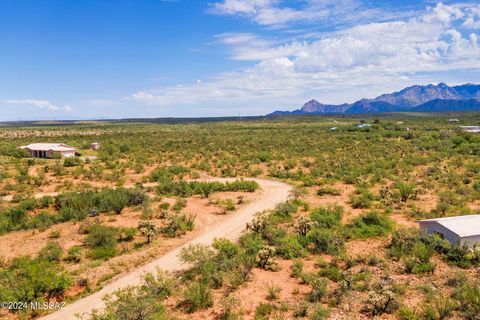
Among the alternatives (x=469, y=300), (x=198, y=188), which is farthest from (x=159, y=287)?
(x=198, y=188)

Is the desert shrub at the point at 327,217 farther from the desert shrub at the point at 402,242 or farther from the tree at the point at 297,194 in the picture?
the tree at the point at 297,194

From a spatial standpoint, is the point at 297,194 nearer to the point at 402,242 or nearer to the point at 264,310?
the point at 402,242

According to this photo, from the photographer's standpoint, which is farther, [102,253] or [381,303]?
[102,253]

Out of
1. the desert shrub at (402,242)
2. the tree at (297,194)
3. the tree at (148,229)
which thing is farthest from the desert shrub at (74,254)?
the tree at (297,194)

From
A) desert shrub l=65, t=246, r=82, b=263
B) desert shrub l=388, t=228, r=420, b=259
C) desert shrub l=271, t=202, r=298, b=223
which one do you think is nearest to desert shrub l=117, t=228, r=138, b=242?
desert shrub l=65, t=246, r=82, b=263

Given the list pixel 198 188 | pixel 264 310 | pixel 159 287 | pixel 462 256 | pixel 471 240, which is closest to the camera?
pixel 264 310

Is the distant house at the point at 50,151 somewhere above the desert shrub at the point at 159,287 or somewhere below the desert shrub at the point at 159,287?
above

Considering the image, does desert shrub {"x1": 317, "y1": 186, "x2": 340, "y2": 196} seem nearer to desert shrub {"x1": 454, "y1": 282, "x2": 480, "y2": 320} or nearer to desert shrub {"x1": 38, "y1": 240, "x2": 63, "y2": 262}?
desert shrub {"x1": 454, "y1": 282, "x2": 480, "y2": 320}
